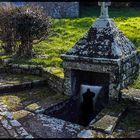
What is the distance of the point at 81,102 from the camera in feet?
29.0

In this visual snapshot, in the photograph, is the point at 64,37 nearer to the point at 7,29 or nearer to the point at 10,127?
the point at 7,29

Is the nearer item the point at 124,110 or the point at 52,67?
the point at 124,110

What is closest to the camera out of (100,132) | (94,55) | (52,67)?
(100,132)

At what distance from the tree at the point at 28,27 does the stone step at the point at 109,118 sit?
476 centimetres

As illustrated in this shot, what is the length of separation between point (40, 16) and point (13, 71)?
7.06 ft

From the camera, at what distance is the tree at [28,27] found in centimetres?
1169

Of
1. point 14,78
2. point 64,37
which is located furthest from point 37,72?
point 64,37

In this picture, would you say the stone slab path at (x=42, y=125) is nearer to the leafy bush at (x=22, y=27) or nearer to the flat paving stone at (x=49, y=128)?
the flat paving stone at (x=49, y=128)

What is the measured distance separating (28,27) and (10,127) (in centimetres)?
516

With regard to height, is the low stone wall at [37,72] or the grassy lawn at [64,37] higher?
the grassy lawn at [64,37]

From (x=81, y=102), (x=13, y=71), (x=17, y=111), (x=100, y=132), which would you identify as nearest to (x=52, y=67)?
(x=13, y=71)

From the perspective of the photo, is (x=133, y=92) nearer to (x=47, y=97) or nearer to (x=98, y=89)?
(x=98, y=89)

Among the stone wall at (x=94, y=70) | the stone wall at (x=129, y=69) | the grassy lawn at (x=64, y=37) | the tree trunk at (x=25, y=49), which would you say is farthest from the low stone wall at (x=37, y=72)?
the stone wall at (x=129, y=69)

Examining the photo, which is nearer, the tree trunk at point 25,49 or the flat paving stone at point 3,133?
the flat paving stone at point 3,133
